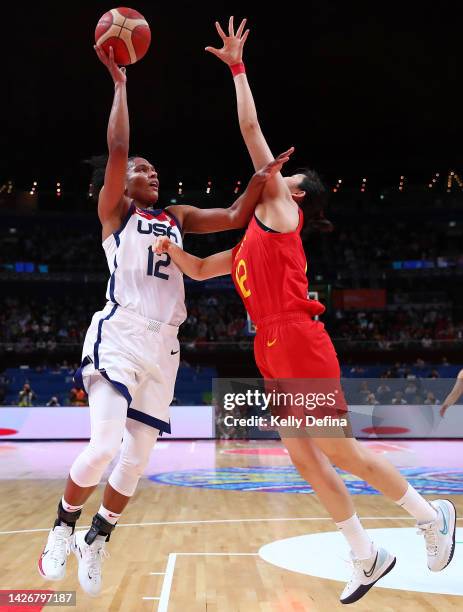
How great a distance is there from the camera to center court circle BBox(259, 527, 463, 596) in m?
4.79

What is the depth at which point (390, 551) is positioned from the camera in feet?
18.7

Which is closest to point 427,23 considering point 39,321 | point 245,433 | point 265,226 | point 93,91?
point 93,91

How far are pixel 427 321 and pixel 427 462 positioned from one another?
14999mm

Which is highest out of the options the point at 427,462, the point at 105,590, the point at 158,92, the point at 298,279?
the point at 158,92

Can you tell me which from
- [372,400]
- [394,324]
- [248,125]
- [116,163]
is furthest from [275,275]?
[394,324]

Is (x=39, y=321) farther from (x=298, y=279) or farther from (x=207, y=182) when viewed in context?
(x=298, y=279)

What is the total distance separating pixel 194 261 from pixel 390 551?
294 cm

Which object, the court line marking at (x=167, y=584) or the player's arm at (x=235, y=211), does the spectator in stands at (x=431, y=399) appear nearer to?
the court line marking at (x=167, y=584)

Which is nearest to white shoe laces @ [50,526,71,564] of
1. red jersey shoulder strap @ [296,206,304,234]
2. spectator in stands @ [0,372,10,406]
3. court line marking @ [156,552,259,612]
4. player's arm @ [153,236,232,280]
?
court line marking @ [156,552,259,612]

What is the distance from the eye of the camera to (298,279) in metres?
3.92

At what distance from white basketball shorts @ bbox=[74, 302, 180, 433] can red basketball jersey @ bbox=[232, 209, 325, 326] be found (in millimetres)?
583

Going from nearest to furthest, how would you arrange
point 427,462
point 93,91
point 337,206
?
1. point 427,462
2. point 93,91
3. point 337,206

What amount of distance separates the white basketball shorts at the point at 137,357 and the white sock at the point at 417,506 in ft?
4.32

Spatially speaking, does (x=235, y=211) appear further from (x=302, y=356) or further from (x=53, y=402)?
(x=53, y=402)
